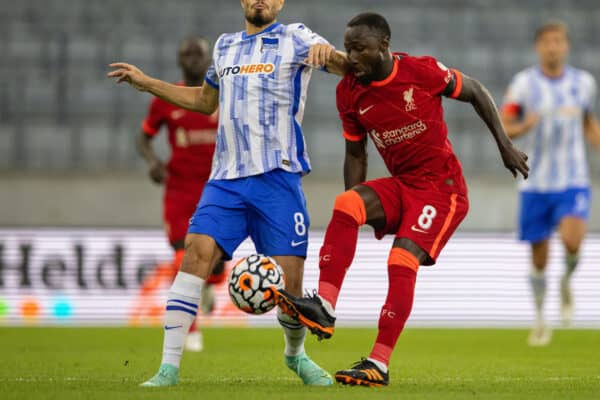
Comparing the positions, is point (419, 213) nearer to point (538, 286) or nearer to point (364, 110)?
point (364, 110)

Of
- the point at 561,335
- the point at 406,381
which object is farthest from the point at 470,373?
the point at 561,335

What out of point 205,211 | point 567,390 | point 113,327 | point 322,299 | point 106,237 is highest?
point 205,211

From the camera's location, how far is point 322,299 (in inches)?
200

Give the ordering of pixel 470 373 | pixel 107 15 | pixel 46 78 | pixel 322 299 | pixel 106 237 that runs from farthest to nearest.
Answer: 1. pixel 107 15
2. pixel 46 78
3. pixel 106 237
4. pixel 470 373
5. pixel 322 299

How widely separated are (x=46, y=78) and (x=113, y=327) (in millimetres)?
3944

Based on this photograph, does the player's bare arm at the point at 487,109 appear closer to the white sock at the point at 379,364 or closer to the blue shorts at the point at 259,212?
the blue shorts at the point at 259,212

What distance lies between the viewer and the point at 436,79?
Answer: 17.8 ft

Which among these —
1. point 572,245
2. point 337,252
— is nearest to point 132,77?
point 337,252

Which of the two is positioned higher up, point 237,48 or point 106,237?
point 237,48

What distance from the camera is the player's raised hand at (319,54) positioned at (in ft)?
16.7

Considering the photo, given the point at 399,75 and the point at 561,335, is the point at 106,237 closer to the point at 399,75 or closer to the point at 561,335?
the point at 561,335

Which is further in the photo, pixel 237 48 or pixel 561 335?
pixel 561 335

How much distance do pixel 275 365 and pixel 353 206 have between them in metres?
1.85

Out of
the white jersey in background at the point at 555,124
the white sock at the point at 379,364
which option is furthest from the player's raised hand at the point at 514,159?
the white jersey in background at the point at 555,124
